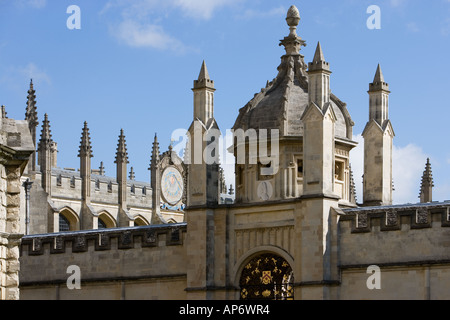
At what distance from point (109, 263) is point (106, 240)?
0.72m

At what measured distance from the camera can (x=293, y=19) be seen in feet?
123

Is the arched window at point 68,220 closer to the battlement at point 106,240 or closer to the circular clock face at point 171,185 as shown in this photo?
the circular clock face at point 171,185

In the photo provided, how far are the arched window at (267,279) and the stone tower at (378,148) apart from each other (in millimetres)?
3294

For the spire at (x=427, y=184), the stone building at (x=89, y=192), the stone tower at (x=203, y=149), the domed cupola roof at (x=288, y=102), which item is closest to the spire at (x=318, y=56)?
the domed cupola roof at (x=288, y=102)

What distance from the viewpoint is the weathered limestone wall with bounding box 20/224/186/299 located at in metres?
37.2

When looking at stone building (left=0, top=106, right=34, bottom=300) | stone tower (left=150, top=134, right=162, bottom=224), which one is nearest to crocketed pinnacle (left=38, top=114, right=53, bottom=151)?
stone tower (left=150, top=134, right=162, bottom=224)

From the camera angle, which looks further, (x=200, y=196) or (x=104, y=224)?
(x=104, y=224)

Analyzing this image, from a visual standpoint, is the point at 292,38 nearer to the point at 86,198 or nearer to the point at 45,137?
the point at 45,137

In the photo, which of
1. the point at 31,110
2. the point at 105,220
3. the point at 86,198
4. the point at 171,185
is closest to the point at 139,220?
the point at 171,185
